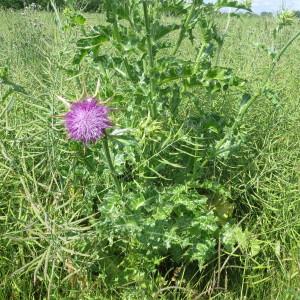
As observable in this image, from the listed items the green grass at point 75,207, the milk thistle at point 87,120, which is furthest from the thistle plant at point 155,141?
the milk thistle at point 87,120

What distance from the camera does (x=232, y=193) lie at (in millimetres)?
2324

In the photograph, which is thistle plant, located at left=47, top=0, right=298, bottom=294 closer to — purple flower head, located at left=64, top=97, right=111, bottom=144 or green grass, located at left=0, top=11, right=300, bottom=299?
green grass, located at left=0, top=11, right=300, bottom=299

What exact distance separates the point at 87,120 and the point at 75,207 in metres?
0.65

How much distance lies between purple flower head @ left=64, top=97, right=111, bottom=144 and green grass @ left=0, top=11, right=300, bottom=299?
3.5 inches

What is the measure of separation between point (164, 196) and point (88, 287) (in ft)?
1.55

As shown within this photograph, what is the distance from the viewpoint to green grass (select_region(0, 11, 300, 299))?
1720mm

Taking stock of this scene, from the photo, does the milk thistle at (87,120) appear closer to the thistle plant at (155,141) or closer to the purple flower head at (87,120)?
the purple flower head at (87,120)

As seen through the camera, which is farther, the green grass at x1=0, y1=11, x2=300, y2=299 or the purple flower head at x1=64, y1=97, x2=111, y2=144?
the green grass at x1=0, y1=11, x2=300, y2=299

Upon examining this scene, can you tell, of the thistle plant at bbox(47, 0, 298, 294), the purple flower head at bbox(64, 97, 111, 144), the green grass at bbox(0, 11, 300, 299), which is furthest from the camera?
the thistle plant at bbox(47, 0, 298, 294)

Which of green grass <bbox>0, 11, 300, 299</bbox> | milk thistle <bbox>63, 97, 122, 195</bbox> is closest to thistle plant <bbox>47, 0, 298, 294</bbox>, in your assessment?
green grass <bbox>0, 11, 300, 299</bbox>

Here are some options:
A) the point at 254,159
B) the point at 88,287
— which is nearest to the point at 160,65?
the point at 254,159

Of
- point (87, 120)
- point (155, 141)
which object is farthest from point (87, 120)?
point (155, 141)

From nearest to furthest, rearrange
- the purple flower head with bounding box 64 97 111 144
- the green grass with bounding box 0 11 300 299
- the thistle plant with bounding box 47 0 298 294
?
the purple flower head with bounding box 64 97 111 144 → the green grass with bounding box 0 11 300 299 → the thistle plant with bounding box 47 0 298 294

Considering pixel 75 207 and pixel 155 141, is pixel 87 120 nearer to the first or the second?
pixel 155 141
